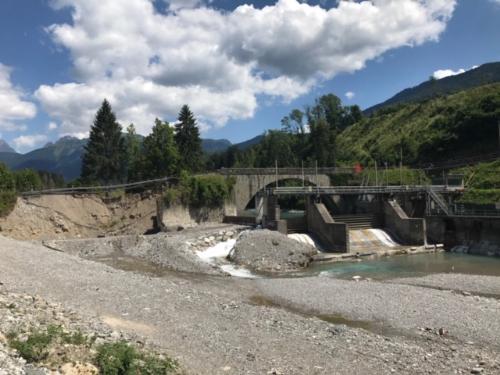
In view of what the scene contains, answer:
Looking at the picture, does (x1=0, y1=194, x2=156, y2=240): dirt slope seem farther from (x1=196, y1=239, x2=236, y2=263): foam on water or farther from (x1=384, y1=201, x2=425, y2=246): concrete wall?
(x1=384, y1=201, x2=425, y2=246): concrete wall

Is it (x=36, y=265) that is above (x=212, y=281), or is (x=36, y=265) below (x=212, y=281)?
above

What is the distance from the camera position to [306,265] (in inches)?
1401

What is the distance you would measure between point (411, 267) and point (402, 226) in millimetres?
12316

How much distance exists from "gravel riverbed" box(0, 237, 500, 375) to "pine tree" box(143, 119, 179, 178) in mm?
33058

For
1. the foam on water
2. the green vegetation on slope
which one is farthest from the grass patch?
the green vegetation on slope

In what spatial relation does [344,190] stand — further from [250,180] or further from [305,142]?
[305,142]

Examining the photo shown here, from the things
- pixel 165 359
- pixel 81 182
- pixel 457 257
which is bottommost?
pixel 457 257

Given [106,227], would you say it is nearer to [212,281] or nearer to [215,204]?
[215,204]

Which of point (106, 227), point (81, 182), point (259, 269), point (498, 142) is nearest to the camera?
point (259, 269)

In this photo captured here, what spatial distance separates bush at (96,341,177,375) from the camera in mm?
10055

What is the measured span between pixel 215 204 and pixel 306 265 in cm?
2244

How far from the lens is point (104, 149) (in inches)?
2741

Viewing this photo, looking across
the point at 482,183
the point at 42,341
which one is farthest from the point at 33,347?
the point at 482,183

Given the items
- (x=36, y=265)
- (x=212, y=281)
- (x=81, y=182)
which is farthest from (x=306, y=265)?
(x=81, y=182)
